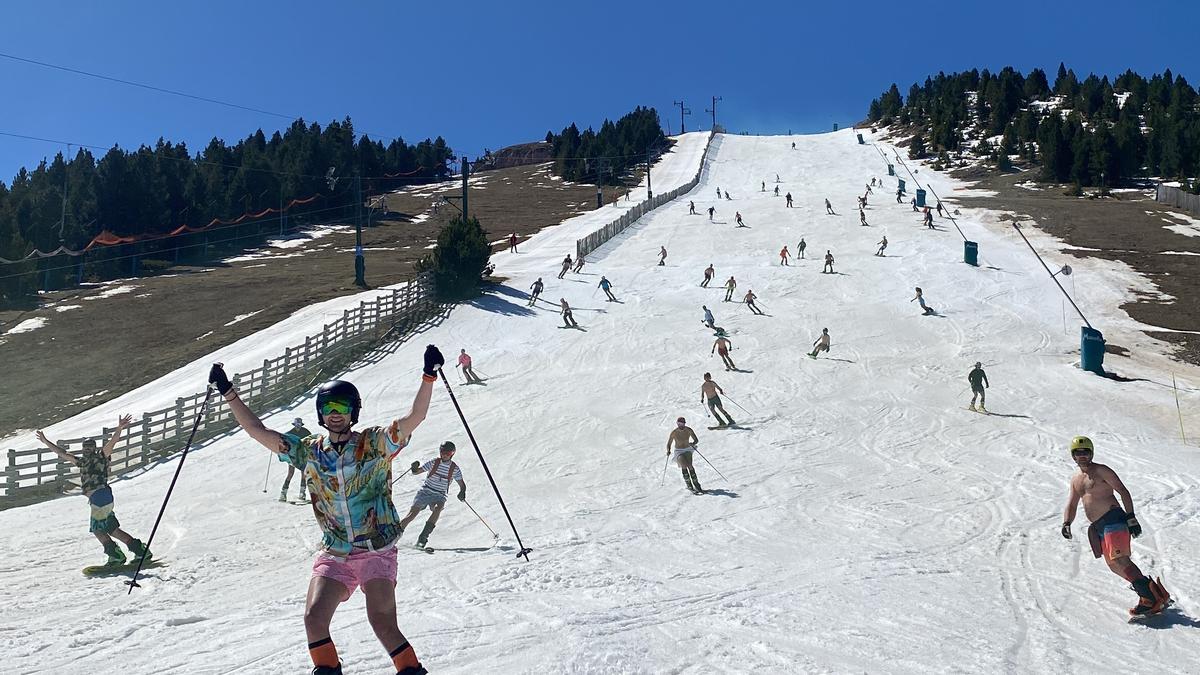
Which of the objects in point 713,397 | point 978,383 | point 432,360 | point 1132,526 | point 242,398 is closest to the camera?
point 432,360

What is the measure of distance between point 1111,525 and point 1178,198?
59360 mm

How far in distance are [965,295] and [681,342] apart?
505 inches

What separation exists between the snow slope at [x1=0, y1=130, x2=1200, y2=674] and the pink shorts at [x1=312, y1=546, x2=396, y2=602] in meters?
2.20

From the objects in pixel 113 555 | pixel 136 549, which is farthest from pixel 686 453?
pixel 113 555

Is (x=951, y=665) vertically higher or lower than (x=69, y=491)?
higher

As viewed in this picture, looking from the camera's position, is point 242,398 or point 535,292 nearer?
point 242,398

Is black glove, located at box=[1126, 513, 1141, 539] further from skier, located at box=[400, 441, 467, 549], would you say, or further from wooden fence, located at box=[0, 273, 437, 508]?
wooden fence, located at box=[0, 273, 437, 508]

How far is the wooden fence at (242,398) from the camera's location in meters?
17.7

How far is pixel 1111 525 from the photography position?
24.9ft

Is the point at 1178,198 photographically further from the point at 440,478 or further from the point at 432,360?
the point at 432,360

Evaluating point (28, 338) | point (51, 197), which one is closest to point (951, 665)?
point (28, 338)

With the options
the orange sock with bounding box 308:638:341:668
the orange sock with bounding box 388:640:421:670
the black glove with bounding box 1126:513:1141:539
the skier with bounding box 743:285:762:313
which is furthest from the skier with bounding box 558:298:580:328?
the orange sock with bounding box 308:638:341:668

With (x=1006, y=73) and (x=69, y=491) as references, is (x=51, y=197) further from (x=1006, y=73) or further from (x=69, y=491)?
(x=1006, y=73)

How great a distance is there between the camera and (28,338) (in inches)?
1423
